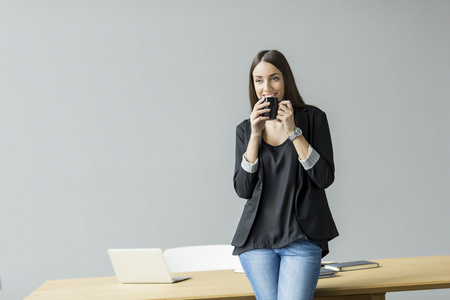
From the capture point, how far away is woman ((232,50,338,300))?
176cm

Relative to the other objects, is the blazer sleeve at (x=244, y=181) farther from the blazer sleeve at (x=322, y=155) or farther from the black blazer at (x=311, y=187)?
the blazer sleeve at (x=322, y=155)

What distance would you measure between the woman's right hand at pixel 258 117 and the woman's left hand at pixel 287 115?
0.15ft

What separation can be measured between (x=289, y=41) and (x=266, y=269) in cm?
266

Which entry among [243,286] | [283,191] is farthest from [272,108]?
[243,286]

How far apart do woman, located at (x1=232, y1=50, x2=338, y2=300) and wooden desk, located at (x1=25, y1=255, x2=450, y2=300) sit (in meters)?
0.23

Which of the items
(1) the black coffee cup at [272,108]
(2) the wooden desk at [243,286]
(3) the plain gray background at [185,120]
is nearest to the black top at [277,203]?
(1) the black coffee cup at [272,108]

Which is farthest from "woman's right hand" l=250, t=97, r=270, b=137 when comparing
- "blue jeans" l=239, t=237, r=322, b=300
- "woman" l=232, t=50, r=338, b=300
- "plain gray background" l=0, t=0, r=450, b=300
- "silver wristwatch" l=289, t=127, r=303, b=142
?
"plain gray background" l=0, t=0, r=450, b=300

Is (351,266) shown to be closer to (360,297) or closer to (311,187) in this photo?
(360,297)

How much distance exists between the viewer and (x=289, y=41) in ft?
13.5

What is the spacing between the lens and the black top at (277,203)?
1776 millimetres

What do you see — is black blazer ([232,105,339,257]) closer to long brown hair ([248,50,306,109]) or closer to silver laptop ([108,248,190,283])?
long brown hair ([248,50,306,109])

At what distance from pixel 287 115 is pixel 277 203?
30cm

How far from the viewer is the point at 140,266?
87.7 inches

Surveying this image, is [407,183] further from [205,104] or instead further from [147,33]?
[147,33]
